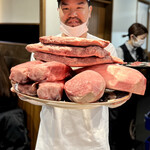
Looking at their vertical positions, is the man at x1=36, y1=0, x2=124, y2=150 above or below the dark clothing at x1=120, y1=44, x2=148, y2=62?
below

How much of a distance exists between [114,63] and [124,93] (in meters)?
0.15

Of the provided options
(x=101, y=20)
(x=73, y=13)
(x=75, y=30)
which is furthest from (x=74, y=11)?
(x=101, y=20)

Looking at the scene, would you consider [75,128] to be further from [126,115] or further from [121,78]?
[126,115]

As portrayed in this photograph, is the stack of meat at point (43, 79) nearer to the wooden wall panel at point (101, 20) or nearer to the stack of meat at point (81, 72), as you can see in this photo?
the stack of meat at point (81, 72)

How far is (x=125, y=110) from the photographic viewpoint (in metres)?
3.11

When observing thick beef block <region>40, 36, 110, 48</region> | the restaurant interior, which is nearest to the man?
thick beef block <region>40, 36, 110, 48</region>

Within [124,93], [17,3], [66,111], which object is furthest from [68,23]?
[17,3]

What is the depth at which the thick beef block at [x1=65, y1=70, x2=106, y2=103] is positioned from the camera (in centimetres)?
70

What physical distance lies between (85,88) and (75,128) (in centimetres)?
75

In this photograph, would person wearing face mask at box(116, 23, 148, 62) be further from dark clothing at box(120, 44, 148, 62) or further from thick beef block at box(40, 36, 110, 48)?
thick beef block at box(40, 36, 110, 48)

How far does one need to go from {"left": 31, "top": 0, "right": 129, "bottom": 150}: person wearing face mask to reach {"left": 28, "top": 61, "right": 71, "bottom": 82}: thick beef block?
61 centimetres

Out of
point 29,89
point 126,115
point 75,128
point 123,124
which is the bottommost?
point 123,124

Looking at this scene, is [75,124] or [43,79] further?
[75,124]

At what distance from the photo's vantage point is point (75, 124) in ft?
4.60
